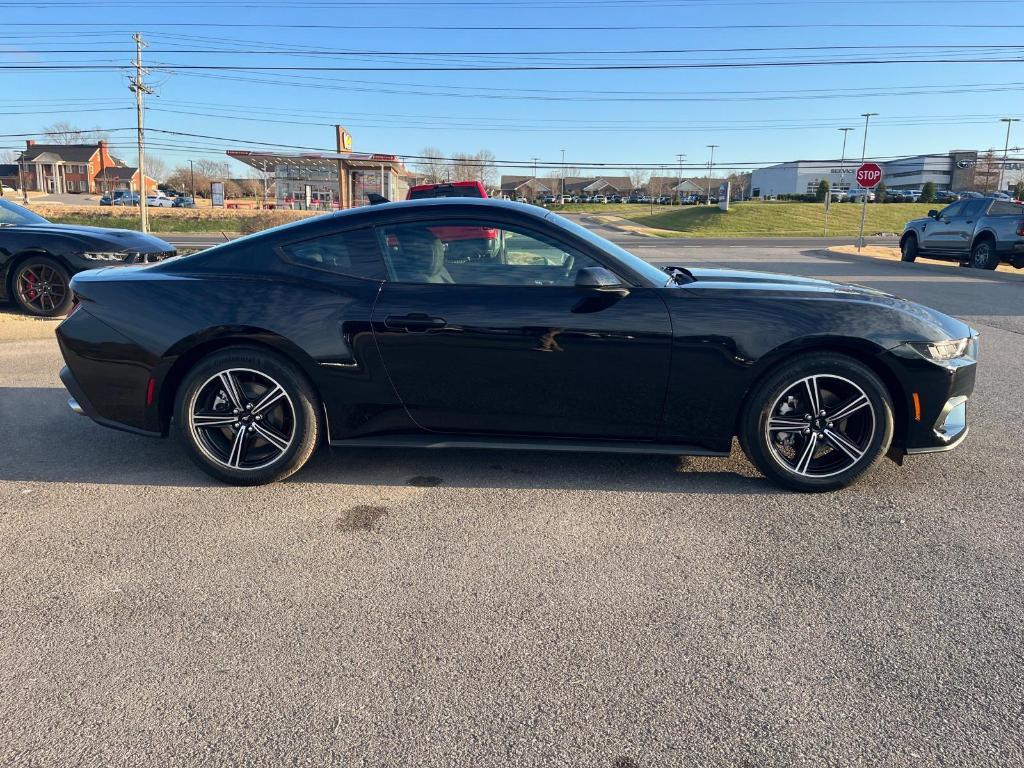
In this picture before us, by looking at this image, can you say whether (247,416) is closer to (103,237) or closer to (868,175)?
(103,237)

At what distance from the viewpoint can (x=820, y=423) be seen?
3816mm

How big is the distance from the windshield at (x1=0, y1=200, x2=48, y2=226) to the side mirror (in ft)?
27.0

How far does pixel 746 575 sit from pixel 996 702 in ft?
3.21

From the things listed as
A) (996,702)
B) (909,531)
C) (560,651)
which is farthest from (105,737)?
(909,531)

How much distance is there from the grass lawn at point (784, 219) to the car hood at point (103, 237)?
38.1 meters

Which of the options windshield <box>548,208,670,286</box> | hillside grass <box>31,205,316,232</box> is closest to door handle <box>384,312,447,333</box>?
windshield <box>548,208,670,286</box>

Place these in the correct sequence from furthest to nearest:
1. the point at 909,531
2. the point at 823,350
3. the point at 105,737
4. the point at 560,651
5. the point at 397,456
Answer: the point at 397,456, the point at 823,350, the point at 909,531, the point at 560,651, the point at 105,737

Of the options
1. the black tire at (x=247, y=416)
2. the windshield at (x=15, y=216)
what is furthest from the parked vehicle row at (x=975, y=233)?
the windshield at (x=15, y=216)

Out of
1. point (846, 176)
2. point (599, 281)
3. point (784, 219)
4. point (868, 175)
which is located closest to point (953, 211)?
point (868, 175)

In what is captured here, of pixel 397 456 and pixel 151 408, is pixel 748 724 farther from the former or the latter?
pixel 151 408

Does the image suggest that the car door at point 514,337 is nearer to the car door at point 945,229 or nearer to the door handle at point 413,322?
the door handle at point 413,322

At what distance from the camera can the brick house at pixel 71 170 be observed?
110750mm

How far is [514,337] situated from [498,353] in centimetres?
12

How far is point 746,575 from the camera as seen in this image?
10.1ft
